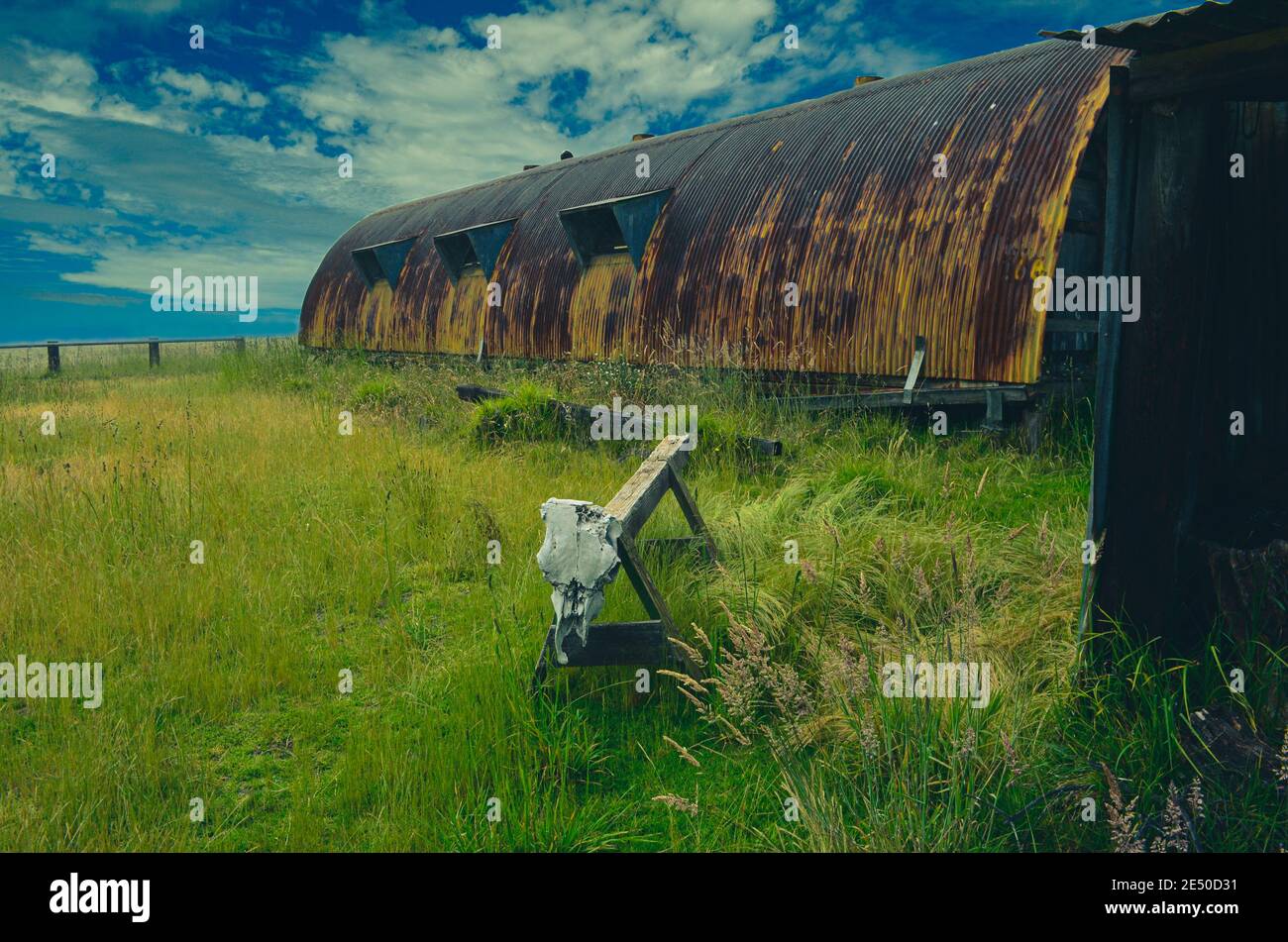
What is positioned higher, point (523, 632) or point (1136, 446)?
point (1136, 446)

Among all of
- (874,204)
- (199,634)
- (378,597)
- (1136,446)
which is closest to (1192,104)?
(1136,446)

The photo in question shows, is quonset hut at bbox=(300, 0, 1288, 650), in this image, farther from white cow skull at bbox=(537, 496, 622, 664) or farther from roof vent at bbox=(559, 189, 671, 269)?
white cow skull at bbox=(537, 496, 622, 664)

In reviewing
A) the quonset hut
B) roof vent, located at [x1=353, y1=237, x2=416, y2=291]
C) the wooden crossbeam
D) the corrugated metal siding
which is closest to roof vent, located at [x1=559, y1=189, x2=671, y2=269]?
the quonset hut

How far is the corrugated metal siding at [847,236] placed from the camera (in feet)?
29.2

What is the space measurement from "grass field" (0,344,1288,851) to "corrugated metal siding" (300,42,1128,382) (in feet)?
6.04

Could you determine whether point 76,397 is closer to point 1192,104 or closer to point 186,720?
point 186,720

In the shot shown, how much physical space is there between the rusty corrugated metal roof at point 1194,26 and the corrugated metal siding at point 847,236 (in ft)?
18.3

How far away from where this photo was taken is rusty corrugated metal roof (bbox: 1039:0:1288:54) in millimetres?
2928

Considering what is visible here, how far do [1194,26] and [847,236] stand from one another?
25.1 ft

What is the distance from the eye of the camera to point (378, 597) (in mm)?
5625

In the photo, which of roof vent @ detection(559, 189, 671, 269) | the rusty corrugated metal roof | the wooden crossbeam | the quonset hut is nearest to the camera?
the rusty corrugated metal roof

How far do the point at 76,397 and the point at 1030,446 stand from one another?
54.6ft

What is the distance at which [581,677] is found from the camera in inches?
166
